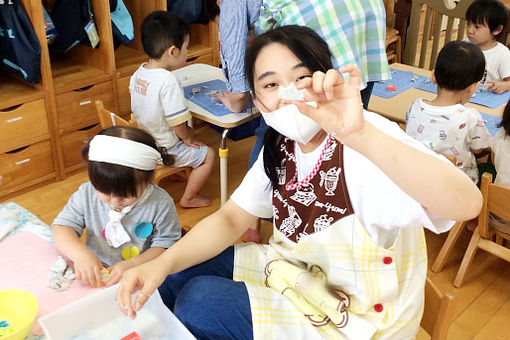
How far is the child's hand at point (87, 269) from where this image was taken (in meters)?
1.13

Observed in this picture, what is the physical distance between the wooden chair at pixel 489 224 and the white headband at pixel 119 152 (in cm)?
118

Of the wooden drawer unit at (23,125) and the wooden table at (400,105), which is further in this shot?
the wooden drawer unit at (23,125)

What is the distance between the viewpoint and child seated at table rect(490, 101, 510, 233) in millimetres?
2017

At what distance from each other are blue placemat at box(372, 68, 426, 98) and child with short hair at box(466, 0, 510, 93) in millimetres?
503

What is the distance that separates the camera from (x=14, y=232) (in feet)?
4.24

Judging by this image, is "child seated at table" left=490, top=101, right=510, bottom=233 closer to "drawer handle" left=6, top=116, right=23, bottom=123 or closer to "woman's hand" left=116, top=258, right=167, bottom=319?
"woman's hand" left=116, top=258, right=167, bottom=319

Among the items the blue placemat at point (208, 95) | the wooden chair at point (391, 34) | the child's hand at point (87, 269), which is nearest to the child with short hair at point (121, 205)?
the child's hand at point (87, 269)

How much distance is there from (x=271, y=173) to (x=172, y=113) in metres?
1.22

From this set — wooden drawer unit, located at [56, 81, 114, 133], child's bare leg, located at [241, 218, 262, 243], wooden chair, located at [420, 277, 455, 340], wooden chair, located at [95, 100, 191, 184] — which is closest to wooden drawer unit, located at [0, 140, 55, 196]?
wooden drawer unit, located at [56, 81, 114, 133]

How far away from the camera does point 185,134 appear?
2539 mm

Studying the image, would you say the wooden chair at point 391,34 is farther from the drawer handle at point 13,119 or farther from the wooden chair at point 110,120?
the drawer handle at point 13,119

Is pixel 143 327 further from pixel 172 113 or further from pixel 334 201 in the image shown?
pixel 172 113

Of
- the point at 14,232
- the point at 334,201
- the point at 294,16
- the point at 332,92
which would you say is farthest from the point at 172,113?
the point at 332,92

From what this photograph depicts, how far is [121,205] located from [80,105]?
1613mm
